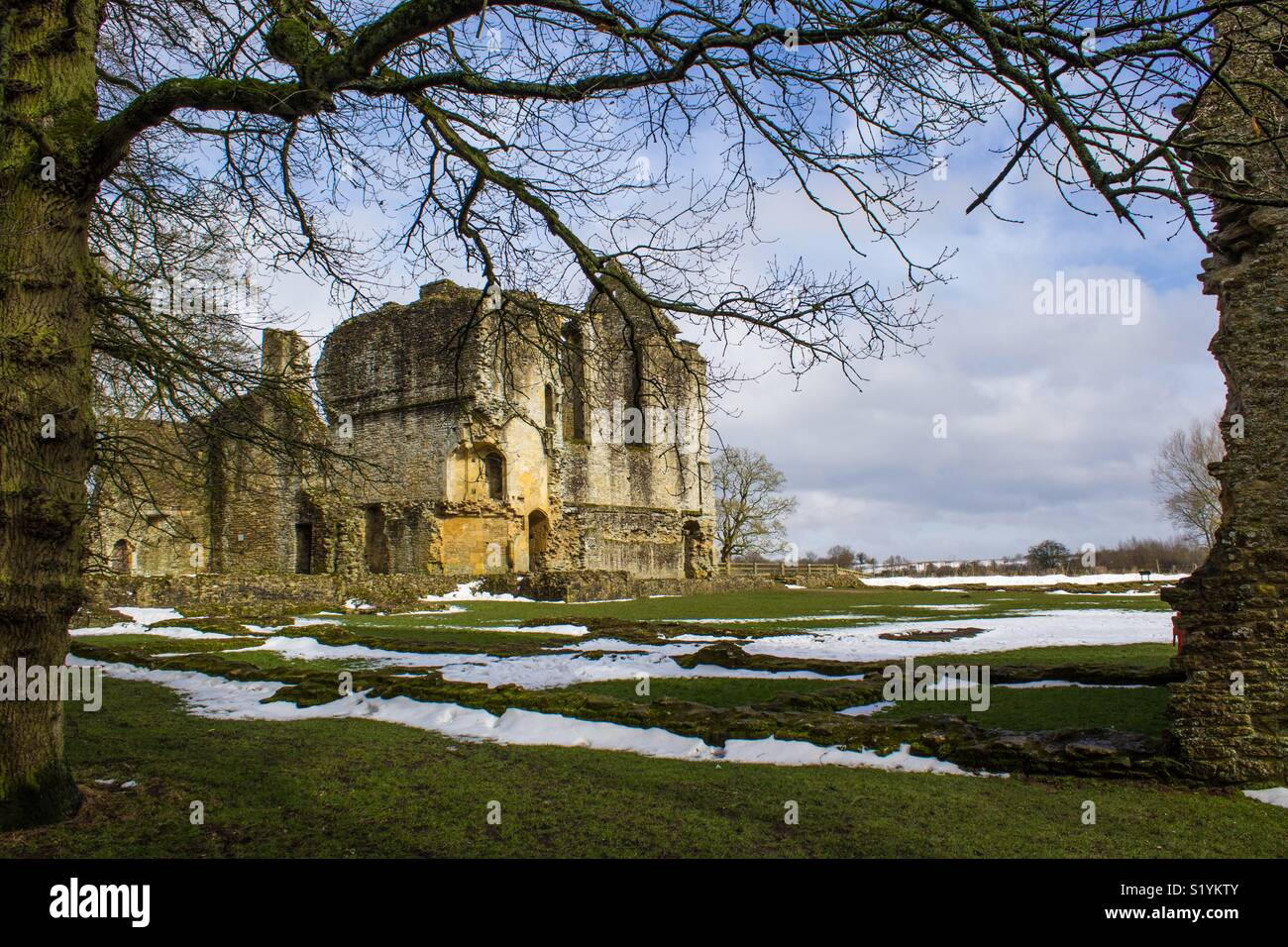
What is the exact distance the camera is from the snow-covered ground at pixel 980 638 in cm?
1234

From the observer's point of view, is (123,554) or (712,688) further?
(123,554)

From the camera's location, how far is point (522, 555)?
31.4m

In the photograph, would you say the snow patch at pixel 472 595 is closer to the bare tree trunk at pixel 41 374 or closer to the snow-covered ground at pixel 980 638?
the snow-covered ground at pixel 980 638

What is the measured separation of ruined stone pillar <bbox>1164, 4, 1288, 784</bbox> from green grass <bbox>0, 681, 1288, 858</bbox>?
451mm

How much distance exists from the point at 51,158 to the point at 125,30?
3.86 m

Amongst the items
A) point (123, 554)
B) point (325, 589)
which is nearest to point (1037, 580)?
point (325, 589)

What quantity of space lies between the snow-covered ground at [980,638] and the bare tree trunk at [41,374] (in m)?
8.95

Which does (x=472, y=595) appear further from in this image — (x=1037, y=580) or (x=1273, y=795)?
(x=1037, y=580)

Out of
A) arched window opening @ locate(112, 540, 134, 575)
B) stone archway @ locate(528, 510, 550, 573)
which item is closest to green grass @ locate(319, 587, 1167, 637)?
stone archway @ locate(528, 510, 550, 573)

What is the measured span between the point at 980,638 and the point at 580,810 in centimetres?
1087

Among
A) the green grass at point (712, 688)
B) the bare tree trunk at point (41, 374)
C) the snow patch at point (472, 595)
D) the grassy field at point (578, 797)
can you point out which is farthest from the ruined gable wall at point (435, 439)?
the bare tree trunk at point (41, 374)

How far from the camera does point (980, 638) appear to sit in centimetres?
1418

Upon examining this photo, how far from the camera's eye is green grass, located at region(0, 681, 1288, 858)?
174 inches

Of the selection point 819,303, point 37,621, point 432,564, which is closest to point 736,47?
point 819,303
